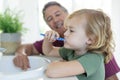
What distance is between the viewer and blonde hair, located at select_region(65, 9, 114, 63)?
903 millimetres

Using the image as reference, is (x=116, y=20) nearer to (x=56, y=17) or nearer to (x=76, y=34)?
(x=56, y=17)

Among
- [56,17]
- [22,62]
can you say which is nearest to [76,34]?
[22,62]

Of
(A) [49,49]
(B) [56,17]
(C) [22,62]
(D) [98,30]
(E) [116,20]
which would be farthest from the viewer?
(E) [116,20]

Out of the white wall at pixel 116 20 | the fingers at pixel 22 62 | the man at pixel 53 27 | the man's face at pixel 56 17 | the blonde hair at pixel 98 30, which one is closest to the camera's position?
the blonde hair at pixel 98 30

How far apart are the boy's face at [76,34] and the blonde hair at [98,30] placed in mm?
15

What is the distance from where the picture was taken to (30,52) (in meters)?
1.42

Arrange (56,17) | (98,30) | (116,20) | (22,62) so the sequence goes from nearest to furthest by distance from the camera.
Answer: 1. (98,30)
2. (22,62)
3. (56,17)
4. (116,20)

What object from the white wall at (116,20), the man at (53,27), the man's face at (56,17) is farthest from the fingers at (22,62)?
the white wall at (116,20)

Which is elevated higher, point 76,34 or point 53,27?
point 76,34

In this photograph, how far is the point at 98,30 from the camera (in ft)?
2.96

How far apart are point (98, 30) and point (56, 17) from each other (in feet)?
2.27

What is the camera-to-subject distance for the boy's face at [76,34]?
907 mm

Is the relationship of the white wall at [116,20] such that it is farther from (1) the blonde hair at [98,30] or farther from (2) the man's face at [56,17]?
(1) the blonde hair at [98,30]

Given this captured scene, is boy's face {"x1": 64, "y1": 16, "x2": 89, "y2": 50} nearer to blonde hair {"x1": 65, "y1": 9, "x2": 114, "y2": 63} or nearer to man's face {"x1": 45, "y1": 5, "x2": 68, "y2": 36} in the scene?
blonde hair {"x1": 65, "y1": 9, "x2": 114, "y2": 63}
